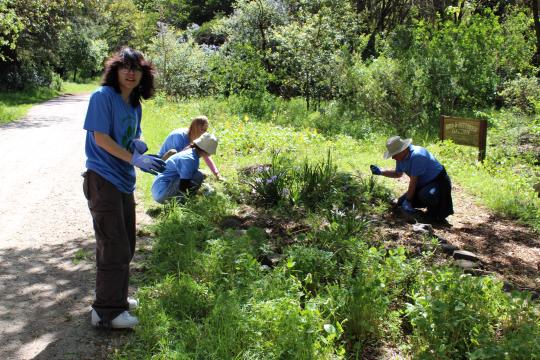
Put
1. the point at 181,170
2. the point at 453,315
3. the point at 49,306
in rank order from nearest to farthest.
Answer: the point at 453,315 → the point at 49,306 → the point at 181,170

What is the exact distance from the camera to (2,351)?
3336 millimetres

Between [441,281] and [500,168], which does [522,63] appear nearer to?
[500,168]

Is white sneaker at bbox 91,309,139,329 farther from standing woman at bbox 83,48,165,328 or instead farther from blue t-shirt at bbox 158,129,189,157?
blue t-shirt at bbox 158,129,189,157

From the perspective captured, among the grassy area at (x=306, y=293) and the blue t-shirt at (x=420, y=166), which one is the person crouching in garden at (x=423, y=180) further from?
the grassy area at (x=306, y=293)

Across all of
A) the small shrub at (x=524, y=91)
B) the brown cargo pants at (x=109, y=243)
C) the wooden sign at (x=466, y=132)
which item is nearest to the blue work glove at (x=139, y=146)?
the brown cargo pants at (x=109, y=243)

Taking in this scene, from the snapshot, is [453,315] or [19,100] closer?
[453,315]

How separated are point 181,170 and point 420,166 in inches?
114

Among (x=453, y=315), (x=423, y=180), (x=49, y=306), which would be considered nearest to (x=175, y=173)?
(x=49, y=306)

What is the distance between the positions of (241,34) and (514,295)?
19.6m

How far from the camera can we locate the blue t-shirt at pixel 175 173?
20.8ft

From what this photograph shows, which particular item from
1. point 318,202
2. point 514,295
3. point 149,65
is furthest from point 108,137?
point 318,202

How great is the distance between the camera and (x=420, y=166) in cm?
623

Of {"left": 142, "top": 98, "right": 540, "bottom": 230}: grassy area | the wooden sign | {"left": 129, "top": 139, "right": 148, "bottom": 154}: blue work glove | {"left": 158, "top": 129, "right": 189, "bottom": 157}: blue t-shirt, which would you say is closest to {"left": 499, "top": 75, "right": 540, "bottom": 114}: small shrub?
{"left": 142, "top": 98, "right": 540, "bottom": 230}: grassy area

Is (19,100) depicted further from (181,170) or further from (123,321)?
(123,321)
